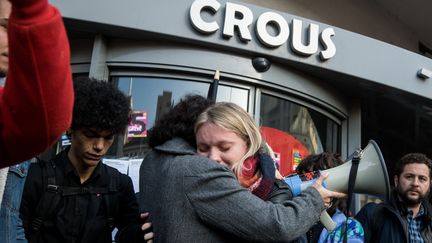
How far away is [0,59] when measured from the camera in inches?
46.5

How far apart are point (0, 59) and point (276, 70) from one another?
13.3ft

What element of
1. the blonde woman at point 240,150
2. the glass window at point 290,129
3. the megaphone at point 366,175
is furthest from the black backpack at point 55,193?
the glass window at point 290,129

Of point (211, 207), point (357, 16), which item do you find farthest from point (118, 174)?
point (357, 16)

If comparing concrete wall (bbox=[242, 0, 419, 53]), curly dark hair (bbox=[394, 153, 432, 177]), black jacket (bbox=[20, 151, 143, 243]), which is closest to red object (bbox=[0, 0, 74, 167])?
black jacket (bbox=[20, 151, 143, 243])

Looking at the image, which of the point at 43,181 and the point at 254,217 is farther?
the point at 43,181

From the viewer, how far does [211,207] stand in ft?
5.54

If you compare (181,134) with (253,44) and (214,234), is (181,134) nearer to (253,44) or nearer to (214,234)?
(214,234)

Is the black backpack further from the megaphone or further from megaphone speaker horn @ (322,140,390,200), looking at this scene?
megaphone speaker horn @ (322,140,390,200)

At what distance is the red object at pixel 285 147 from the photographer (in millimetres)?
5111

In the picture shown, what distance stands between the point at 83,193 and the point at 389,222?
2275 mm

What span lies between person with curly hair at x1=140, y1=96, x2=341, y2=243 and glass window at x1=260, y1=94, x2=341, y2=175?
3.10 m

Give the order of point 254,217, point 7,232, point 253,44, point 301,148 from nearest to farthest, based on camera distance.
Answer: point 254,217 → point 7,232 → point 253,44 → point 301,148

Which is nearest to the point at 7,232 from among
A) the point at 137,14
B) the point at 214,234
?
the point at 214,234

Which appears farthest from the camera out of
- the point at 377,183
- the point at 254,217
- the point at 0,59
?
the point at 377,183
